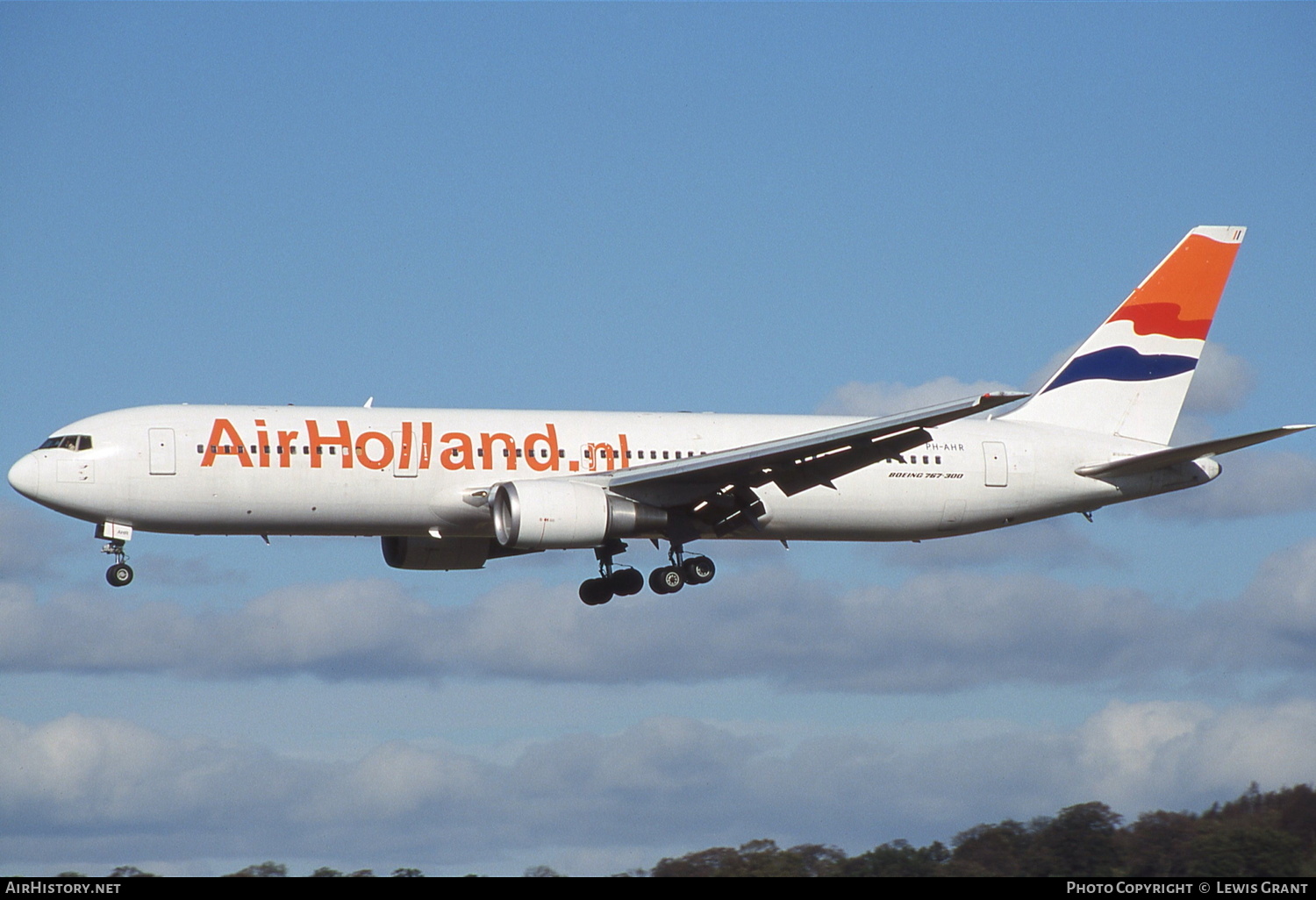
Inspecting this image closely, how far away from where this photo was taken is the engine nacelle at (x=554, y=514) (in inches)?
1777

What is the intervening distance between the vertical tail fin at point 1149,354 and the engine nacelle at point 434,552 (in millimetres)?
16538

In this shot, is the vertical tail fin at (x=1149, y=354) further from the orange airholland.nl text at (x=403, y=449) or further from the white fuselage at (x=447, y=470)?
the orange airholland.nl text at (x=403, y=449)

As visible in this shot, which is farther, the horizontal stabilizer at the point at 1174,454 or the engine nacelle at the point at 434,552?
the engine nacelle at the point at 434,552

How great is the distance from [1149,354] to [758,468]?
1528cm

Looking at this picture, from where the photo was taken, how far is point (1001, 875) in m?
39.6

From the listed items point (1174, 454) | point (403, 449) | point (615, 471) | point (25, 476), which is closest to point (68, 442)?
point (25, 476)

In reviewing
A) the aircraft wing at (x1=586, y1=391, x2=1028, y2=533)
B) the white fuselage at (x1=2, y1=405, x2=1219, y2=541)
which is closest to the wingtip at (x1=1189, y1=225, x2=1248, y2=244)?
the white fuselage at (x1=2, y1=405, x2=1219, y2=541)

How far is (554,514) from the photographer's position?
45344 mm

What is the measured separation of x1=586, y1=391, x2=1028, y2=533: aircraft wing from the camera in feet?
148

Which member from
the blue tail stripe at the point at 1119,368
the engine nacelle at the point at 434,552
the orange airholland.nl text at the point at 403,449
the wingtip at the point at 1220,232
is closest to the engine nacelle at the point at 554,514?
the orange airholland.nl text at the point at 403,449

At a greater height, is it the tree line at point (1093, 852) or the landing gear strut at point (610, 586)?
the landing gear strut at point (610, 586)

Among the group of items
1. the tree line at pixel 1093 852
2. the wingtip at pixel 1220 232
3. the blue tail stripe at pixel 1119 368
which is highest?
the wingtip at pixel 1220 232
